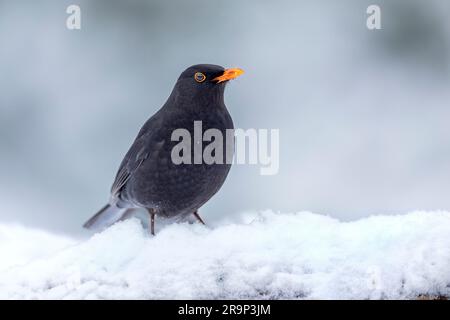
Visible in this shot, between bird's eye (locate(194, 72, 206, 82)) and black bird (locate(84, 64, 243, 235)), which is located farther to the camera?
bird's eye (locate(194, 72, 206, 82))

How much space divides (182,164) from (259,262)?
1.23 meters

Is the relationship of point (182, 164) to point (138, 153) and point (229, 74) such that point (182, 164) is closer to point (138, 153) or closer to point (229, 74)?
point (138, 153)

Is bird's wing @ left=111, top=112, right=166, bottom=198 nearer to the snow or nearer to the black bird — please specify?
the black bird

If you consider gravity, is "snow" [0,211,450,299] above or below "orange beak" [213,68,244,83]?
below

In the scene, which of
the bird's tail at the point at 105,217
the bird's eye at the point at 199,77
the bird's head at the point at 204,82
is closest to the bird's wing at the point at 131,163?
the bird's tail at the point at 105,217

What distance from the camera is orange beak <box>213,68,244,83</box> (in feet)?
13.9

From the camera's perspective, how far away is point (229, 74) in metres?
4.30

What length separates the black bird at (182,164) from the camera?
14.1 ft

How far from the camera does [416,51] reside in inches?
242

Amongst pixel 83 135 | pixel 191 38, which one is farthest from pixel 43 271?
pixel 191 38

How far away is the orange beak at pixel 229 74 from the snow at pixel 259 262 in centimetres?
103

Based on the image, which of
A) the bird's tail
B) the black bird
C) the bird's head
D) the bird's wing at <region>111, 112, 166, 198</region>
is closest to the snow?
the black bird
